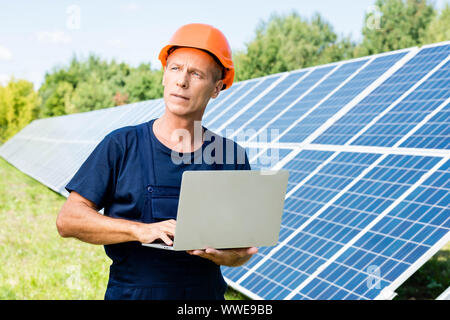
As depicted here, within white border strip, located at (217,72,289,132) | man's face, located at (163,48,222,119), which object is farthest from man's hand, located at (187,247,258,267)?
white border strip, located at (217,72,289,132)

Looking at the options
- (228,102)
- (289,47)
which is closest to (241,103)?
(228,102)

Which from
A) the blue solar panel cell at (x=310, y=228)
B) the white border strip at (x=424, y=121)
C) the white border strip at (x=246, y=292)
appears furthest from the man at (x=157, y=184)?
the white border strip at (x=424, y=121)

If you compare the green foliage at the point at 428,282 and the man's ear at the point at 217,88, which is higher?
the man's ear at the point at 217,88

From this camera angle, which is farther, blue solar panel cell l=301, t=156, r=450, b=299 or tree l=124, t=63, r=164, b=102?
tree l=124, t=63, r=164, b=102

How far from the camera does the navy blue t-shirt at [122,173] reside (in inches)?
105

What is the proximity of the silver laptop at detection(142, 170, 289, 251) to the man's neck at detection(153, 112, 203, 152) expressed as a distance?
1.39 ft

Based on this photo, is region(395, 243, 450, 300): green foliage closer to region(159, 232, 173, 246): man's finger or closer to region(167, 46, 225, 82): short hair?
region(167, 46, 225, 82): short hair

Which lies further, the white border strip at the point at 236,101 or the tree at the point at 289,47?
the tree at the point at 289,47

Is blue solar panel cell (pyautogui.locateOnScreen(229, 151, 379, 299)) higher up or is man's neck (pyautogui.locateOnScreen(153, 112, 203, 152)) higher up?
man's neck (pyautogui.locateOnScreen(153, 112, 203, 152))

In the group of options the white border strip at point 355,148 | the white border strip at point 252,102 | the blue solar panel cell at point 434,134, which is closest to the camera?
the white border strip at point 355,148

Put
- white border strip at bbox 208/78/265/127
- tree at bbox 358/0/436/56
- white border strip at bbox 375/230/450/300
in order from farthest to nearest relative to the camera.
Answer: tree at bbox 358/0/436/56
white border strip at bbox 208/78/265/127
white border strip at bbox 375/230/450/300

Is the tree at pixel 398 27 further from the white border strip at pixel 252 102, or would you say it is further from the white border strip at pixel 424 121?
the white border strip at pixel 424 121

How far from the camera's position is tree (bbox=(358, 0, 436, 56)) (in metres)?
50.0

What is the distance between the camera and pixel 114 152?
271cm
